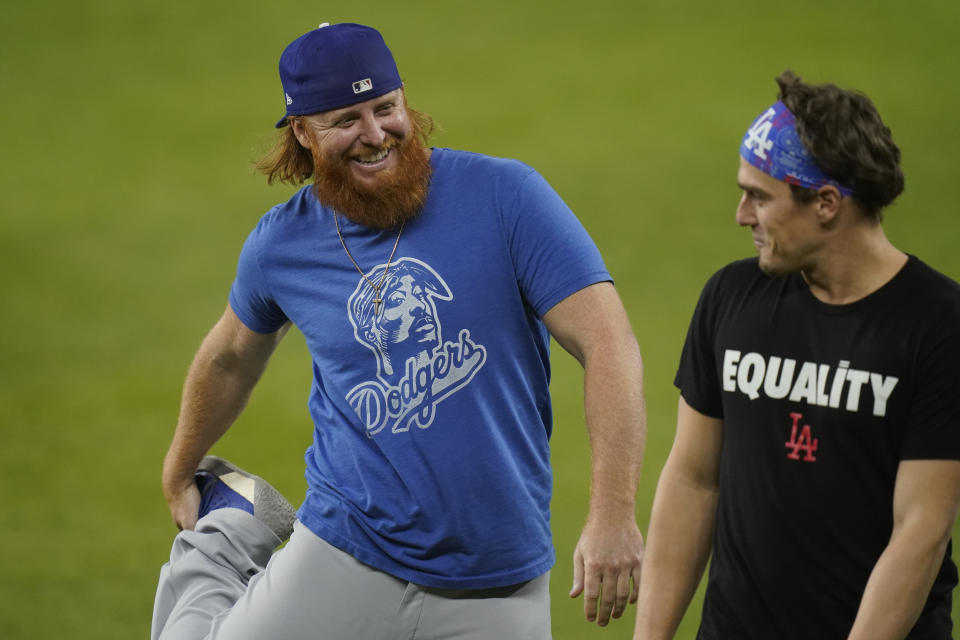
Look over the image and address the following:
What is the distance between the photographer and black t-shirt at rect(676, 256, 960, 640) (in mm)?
2863

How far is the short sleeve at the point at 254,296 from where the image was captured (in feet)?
12.9

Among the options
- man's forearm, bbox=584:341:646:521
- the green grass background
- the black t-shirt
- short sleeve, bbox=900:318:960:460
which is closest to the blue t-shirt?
man's forearm, bbox=584:341:646:521

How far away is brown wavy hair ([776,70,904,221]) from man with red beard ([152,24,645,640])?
760 millimetres

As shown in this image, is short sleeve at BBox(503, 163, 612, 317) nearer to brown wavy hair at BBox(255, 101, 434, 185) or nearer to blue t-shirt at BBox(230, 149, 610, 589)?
blue t-shirt at BBox(230, 149, 610, 589)

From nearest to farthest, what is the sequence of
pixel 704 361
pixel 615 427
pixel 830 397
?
pixel 830 397, pixel 704 361, pixel 615 427

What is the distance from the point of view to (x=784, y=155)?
117 inches

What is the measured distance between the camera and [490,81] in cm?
1112

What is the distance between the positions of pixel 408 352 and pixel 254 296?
2.05ft

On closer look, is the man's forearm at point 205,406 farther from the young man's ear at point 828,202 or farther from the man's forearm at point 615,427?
the young man's ear at point 828,202

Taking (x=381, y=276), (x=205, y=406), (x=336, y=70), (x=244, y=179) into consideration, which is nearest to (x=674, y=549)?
(x=381, y=276)

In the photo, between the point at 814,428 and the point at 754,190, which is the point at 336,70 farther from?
the point at 814,428

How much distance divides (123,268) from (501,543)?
241 inches

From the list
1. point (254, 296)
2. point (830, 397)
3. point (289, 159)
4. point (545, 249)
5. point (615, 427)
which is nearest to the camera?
point (830, 397)

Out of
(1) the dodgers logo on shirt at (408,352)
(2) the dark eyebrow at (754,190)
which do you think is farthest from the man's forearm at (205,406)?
(2) the dark eyebrow at (754,190)
